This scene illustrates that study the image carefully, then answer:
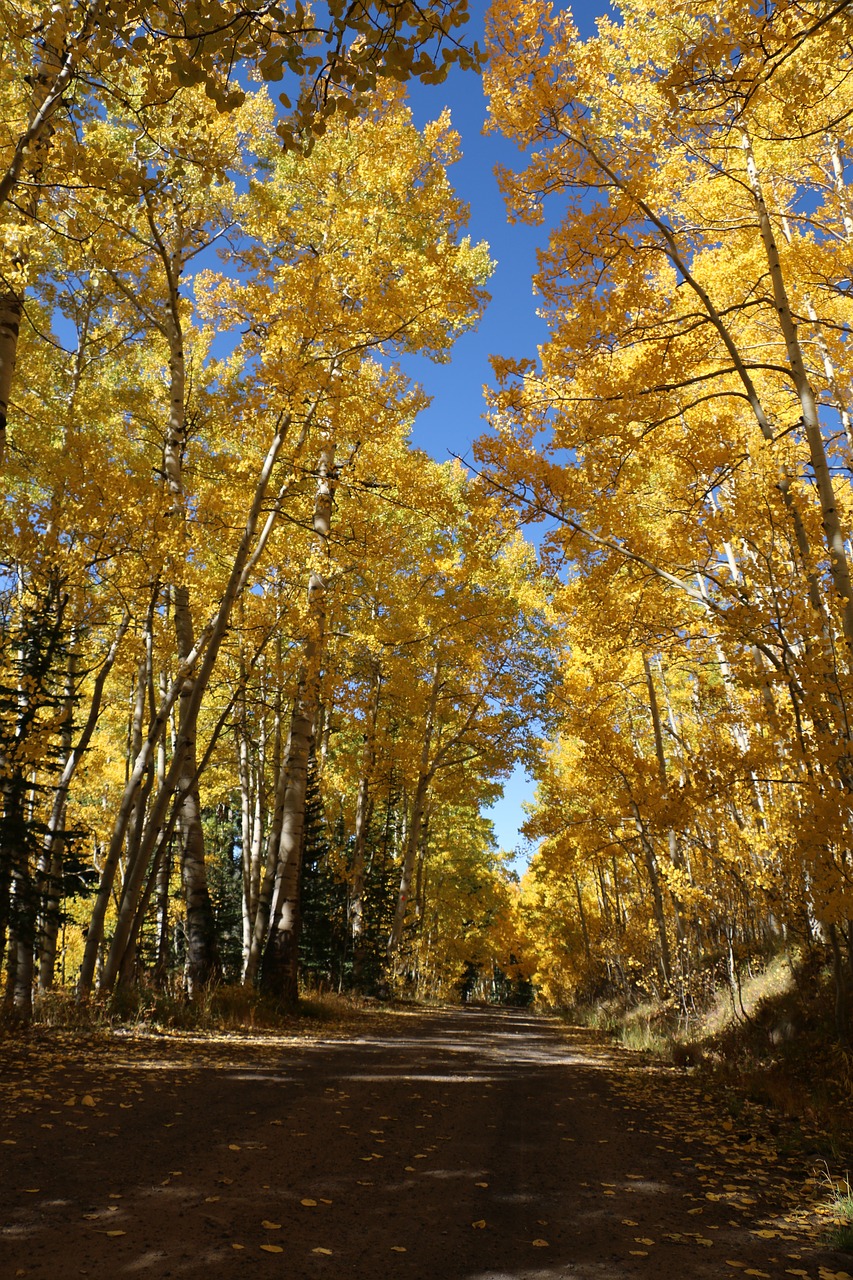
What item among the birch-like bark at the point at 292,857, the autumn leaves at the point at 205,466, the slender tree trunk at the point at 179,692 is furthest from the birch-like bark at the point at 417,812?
the slender tree trunk at the point at 179,692

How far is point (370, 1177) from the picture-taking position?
10.6 ft

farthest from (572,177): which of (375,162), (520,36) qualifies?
(375,162)

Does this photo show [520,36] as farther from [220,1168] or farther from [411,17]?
[220,1168]

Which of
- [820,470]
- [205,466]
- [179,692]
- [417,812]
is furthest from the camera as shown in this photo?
[417,812]

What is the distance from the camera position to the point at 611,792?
1003 cm

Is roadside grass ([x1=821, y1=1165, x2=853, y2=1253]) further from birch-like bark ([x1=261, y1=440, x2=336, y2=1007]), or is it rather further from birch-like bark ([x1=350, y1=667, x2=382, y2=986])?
birch-like bark ([x1=350, y1=667, x2=382, y2=986])

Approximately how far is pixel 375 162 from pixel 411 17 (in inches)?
281

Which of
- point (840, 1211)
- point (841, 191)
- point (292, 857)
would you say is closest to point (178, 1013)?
point (292, 857)

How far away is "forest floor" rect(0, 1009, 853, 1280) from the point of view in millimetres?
2402

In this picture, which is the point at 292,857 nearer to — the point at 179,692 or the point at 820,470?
the point at 179,692

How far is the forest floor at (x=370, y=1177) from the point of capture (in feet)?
7.88

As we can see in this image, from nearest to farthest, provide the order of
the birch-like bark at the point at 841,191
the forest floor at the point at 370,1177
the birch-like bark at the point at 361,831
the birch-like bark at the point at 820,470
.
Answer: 1. the forest floor at the point at 370,1177
2. the birch-like bark at the point at 820,470
3. the birch-like bark at the point at 841,191
4. the birch-like bark at the point at 361,831

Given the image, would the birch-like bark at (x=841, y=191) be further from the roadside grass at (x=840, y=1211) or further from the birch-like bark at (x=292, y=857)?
the roadside grass at (x=840, y=1211)

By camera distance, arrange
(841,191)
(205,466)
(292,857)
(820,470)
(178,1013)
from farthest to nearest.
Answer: (205,466)
(841,191)
(292,857)
(178,1013)
(820,470)
